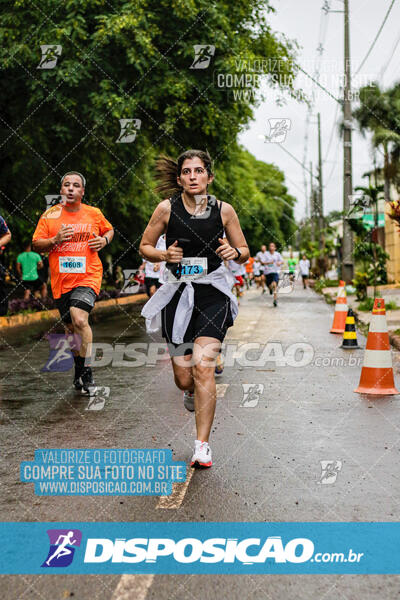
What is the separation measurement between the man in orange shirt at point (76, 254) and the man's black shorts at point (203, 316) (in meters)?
2.63

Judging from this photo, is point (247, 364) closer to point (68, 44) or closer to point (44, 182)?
point (68, 44)

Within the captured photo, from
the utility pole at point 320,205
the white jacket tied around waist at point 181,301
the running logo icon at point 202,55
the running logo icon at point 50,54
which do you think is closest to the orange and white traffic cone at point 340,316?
the running logo icon at point 202,55

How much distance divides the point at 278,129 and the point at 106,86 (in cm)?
400

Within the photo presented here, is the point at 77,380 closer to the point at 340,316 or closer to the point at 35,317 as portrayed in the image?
the point at 340,316

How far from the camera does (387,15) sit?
60.5ft

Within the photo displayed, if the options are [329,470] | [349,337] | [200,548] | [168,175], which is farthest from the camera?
[349,337]

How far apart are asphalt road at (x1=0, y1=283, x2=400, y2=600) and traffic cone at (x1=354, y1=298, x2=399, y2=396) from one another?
0.91 ft

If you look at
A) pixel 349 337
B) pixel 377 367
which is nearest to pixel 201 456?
pixel 377 367

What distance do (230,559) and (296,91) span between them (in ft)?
64.7

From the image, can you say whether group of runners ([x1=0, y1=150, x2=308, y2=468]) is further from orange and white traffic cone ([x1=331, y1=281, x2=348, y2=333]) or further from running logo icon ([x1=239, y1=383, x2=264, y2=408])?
orange and white traffic cone ([x1=331, y1=281, x2=348, y2=333])

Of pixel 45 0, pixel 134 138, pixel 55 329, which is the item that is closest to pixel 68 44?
pixel 45 0

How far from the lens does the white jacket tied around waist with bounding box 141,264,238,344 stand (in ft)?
18.0

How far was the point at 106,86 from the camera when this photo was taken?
53.9 ft

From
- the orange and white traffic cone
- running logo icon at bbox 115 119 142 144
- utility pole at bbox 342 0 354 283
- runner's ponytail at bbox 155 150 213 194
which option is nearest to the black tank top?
runner's ponytail at bbox 155 150 213 194
